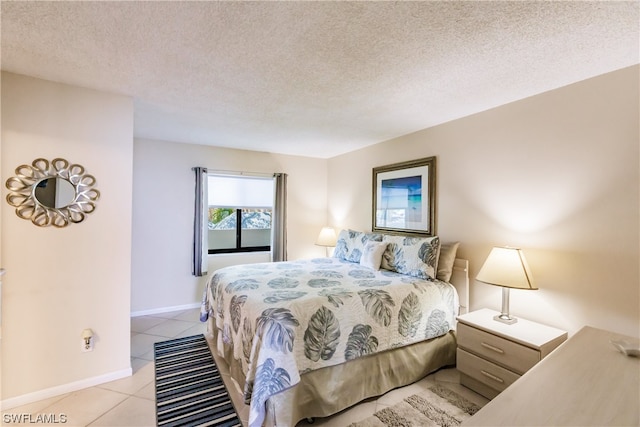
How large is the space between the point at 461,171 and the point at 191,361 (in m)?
3.25

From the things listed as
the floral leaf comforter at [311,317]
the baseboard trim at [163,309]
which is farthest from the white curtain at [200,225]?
the floral leaf comforter at [311,317]

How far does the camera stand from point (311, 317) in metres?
1.99

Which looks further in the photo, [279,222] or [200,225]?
[279,222]

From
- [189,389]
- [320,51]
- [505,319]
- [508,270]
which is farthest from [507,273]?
[189,389]

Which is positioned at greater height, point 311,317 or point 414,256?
point 414,256

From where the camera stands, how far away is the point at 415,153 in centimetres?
350

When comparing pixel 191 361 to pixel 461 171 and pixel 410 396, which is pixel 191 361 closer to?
pixel 410 396

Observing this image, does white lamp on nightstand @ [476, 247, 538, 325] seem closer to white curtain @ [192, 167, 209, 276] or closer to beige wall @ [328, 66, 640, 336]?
beige wall @ [328, 66, 640, 336]

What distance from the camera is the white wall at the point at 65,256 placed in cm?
207

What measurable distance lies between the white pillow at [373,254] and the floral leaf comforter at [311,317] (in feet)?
0.59

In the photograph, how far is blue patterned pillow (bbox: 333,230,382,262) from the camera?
3.59m

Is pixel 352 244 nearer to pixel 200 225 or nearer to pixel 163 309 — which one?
pixel 200 225

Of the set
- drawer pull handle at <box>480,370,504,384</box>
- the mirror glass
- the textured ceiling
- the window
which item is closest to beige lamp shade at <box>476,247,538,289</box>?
drawer pull handle at <box>480,370,504,384</box>

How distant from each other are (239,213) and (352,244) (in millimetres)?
2037
